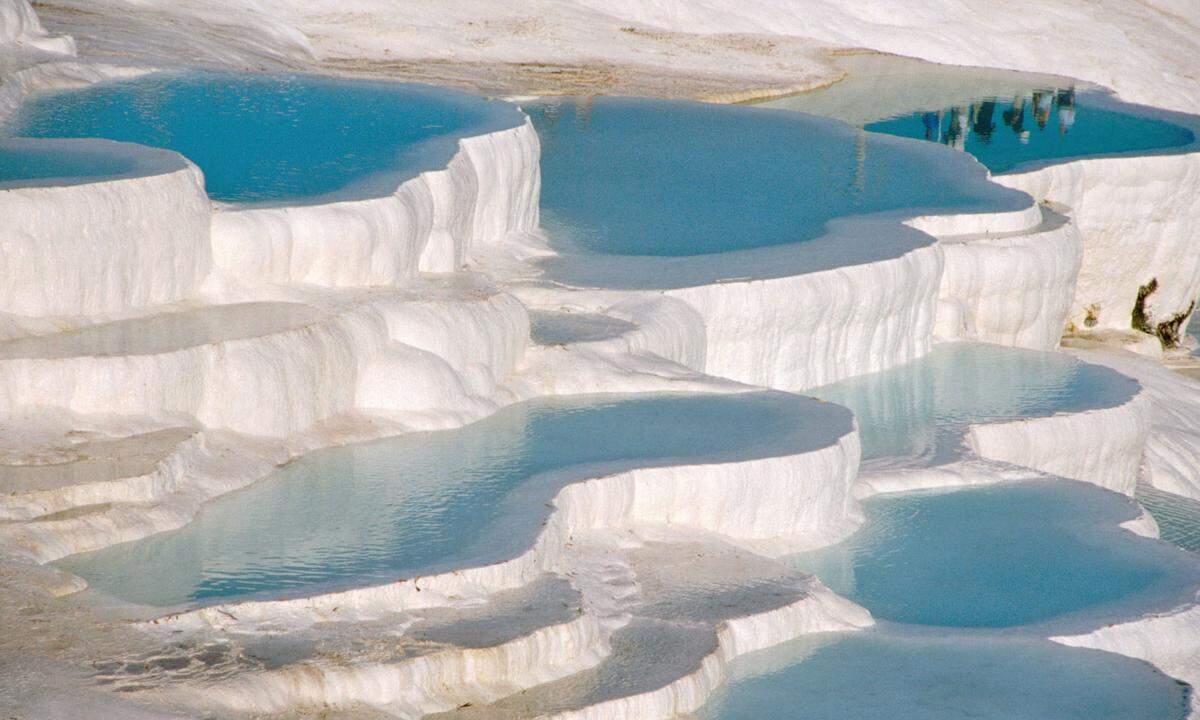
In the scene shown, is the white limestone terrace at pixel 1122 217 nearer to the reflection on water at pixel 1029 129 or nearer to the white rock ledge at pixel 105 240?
the reflection on water at pixel 1029 129

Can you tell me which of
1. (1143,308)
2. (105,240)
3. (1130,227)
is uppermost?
(105,240)

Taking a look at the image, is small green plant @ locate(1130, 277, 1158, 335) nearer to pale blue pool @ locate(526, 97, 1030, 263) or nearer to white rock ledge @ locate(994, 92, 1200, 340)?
white rock ledge @ locate(994, 92, 1200, 340)

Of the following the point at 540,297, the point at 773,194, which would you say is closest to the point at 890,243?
the point at 773,194

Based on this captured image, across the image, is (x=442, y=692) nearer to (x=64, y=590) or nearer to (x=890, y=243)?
(x=64, y=590)

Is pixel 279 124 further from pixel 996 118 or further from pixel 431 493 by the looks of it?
pixel 996 118

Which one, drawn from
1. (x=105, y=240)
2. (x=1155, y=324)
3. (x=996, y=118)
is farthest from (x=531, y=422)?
(x=996, y=118)

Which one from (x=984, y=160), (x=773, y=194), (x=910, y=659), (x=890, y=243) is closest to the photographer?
(x=910, y=659)
